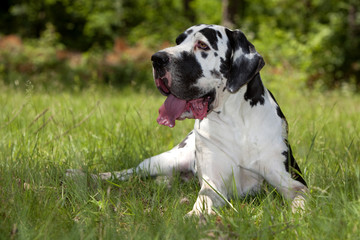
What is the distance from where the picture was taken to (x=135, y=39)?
20.8 m

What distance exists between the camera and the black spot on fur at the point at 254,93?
3.10 meters

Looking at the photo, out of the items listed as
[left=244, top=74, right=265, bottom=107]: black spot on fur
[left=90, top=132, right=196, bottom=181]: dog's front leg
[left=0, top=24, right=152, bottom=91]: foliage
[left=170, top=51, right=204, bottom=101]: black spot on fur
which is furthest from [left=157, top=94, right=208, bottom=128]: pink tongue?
[left=0, top=24, right=152, bottom=91]: foliage

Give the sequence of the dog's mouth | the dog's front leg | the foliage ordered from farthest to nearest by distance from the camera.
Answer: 1. the foliage
2. the dog's front leg
3. the dog's mouth

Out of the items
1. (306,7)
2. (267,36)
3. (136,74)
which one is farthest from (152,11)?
(136,74)

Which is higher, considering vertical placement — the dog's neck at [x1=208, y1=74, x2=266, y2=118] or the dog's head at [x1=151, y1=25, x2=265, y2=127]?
the dog's head at [x1=151, y1=25, x2=265, y2=127]

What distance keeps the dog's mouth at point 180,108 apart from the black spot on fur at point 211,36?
1.16 ft

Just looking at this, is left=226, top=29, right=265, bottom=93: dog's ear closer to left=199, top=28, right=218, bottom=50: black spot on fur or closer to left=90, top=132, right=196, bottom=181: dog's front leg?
left=199, top=28, right=218, bottom=50: black spot on fur

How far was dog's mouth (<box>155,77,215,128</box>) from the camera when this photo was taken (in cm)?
301

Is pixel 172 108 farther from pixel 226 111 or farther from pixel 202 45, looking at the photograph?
pixel 202 45

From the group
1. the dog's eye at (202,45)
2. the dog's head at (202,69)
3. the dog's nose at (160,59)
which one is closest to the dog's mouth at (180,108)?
the dog's head at (202,69)

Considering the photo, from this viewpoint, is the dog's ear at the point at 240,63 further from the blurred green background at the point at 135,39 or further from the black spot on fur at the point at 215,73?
the blurred green background at the point at 135,39

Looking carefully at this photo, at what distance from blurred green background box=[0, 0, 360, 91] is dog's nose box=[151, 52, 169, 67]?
17.4 ft

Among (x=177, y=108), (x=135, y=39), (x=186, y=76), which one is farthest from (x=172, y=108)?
(x=135, y=39)

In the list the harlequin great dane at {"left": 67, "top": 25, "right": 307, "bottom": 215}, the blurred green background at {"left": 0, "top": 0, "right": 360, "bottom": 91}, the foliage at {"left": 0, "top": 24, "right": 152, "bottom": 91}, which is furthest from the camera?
the blurred green background at {"left": 0, "top": 0, "right": 360, "bottom": 91}
